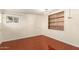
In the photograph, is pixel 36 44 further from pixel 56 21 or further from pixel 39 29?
pixel 56 21

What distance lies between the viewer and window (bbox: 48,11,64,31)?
148cm

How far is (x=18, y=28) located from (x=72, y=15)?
2.43ft

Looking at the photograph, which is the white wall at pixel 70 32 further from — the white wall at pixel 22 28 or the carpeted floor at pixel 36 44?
the white wall at pixel 22 28

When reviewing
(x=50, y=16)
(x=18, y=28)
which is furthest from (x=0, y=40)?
(x=50, y=16)

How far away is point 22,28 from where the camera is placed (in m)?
1.50

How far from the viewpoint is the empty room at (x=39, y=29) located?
1.44 meters

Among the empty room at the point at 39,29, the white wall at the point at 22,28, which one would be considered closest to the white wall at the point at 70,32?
→ the empty room at the point at 39,29

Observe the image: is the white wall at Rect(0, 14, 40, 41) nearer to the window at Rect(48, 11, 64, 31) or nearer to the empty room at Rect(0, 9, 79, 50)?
the empty room at Rect(0, 9, 79, 50)

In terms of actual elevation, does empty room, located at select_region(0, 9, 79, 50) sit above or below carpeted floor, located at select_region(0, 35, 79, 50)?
above

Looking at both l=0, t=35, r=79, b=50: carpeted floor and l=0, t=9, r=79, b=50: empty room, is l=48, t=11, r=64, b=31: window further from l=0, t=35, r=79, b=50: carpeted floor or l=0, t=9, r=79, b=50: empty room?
l=0, t=35, r=79, b=50: carpeted floor

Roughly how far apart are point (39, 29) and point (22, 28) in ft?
0.77

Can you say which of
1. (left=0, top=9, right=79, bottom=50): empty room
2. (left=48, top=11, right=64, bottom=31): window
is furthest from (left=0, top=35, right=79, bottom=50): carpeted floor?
(left=48, top=11, right=64, bottom=31): window
